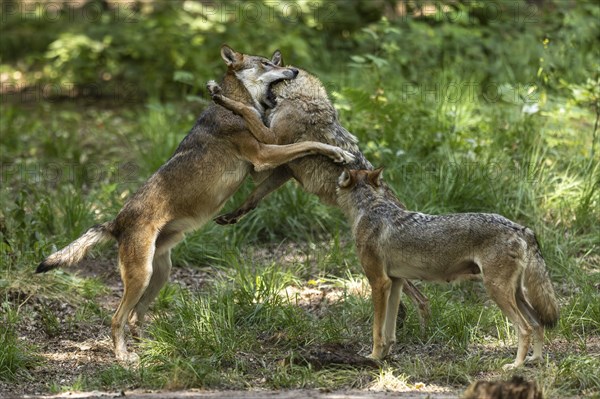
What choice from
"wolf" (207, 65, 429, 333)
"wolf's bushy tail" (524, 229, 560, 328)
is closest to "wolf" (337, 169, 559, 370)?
"wolf's bushy tail" (524, 229, 560, 328)

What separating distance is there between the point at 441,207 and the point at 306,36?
5911 mm

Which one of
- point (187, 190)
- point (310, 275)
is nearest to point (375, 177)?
point (187, 190)

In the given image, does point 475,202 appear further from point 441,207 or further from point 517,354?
point 517,354

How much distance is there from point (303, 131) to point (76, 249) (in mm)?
2219

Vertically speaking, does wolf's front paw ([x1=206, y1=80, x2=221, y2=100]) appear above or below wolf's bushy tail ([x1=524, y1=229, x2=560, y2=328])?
above

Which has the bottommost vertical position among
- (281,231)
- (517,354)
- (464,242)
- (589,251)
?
(281,231)

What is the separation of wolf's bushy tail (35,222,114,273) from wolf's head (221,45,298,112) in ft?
5.76

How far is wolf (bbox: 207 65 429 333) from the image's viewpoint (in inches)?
300

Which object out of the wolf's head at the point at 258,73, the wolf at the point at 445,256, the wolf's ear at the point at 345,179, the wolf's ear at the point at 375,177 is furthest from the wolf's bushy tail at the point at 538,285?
the wolf's head at the point at 258,73

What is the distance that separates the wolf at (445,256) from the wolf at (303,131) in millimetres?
337

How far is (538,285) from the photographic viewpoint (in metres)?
6.69

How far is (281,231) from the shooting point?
1012 centimetres

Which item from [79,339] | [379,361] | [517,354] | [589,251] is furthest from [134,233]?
[589,251]

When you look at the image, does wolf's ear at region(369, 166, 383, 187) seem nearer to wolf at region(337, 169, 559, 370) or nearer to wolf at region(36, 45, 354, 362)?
wolf at region(337, 169, 559, 370)
